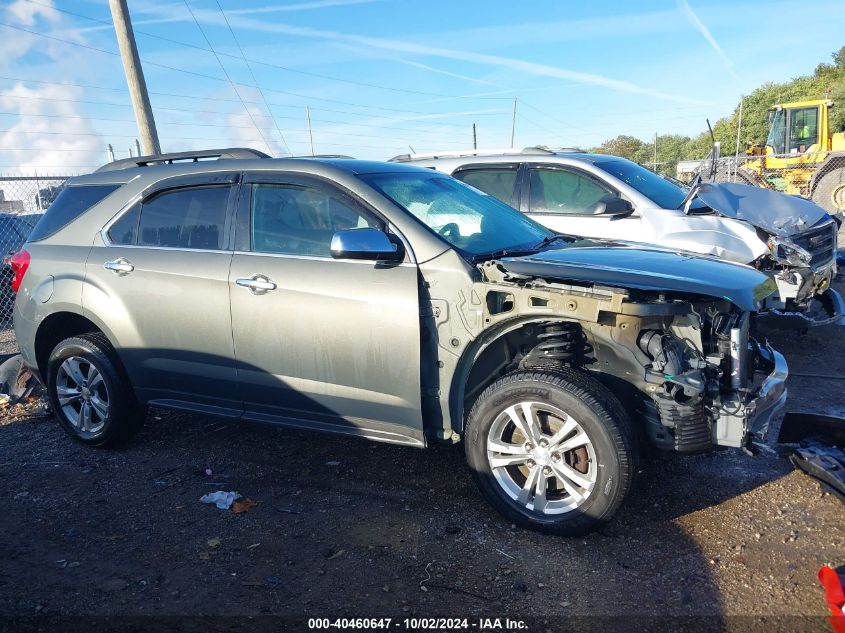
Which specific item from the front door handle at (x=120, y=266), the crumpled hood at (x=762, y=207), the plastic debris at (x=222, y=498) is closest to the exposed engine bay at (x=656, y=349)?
the plastic debris at (x=222, y=498)

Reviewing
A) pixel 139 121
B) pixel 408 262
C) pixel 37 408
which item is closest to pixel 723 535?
pixel 408 262

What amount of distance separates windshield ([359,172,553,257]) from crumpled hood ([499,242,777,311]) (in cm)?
33

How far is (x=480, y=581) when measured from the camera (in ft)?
10.2

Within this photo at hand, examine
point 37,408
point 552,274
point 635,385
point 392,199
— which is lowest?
point 37,408

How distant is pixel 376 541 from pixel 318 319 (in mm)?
1234

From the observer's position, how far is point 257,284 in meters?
4.04

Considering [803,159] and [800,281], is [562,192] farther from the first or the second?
[803,159]

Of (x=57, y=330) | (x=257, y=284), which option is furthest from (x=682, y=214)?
(x=57, y=330)

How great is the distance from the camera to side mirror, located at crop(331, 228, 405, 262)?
359 cm

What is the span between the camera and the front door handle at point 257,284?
13.1 ft

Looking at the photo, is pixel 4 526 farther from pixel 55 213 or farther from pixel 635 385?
pixel 635 385

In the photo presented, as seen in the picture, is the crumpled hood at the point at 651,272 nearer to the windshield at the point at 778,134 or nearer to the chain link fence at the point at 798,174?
the chain link fence at the point at 798,174

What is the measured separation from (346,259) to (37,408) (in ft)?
12.1

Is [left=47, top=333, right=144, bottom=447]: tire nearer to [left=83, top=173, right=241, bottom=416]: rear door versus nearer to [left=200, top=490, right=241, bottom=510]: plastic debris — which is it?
[left=83, top=173, right=241, bottom=416]: rear door
